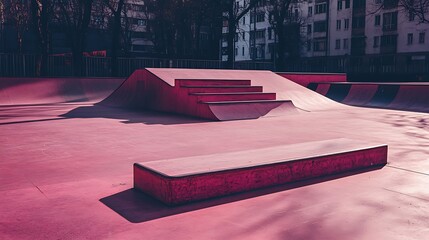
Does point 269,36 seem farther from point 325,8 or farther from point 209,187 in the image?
point 209,187

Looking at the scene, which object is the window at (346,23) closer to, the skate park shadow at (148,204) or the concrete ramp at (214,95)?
the concrete ramp at (214,95)

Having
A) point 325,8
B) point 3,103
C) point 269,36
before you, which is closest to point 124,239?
point 3,103

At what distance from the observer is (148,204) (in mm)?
3572

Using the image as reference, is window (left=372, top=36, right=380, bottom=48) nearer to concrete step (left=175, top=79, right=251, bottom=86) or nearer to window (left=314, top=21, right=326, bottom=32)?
window (left=314, top=21, right=326, bottom=32)

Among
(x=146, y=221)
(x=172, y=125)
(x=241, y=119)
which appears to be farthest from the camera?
(x=241, y=119)

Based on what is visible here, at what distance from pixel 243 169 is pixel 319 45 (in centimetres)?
6111

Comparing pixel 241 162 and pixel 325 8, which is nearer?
pixel 241 162

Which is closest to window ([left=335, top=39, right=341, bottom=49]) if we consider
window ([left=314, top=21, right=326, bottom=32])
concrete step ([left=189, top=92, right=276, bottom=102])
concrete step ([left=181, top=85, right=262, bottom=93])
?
window ([left=314, top=21, right=326, bottom=32])

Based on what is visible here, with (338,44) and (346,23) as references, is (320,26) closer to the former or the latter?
(338,44)

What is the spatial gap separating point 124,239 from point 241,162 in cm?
170

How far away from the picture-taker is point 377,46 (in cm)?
5256

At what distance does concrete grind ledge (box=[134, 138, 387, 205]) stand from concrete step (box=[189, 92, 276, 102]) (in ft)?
20.4

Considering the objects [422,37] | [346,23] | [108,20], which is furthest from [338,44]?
[108,20]

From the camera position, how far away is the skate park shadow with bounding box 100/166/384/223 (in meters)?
3.29
